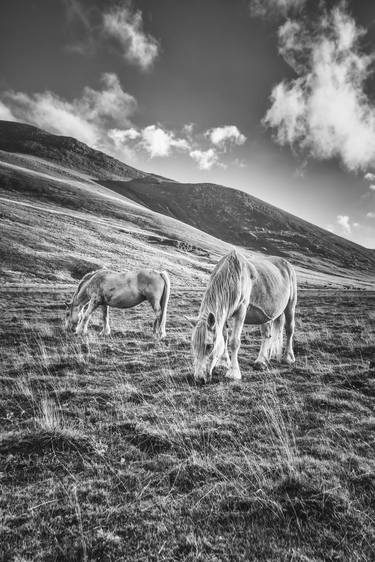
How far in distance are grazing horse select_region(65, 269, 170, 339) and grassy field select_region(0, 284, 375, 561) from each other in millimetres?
4125

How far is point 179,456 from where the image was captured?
12.6 feet

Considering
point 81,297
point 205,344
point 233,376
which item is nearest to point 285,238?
point 81,297

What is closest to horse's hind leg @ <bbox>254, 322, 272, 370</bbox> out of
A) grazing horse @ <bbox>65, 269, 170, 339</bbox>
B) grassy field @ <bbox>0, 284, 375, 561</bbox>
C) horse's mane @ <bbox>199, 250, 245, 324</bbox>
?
grassy field @ <bbox>0, 284, 375, 561</bbox>

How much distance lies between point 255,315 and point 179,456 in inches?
184

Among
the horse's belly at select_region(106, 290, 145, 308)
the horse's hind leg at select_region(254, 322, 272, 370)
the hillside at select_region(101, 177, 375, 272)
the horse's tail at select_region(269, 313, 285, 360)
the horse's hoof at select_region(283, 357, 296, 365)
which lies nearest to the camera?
the horse's hind leg at select_region(254, 322, 272, 370)

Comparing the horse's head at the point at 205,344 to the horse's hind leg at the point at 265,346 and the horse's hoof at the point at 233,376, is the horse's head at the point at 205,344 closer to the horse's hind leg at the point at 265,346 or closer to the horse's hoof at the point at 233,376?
the horse's hoof at the point at 233,376

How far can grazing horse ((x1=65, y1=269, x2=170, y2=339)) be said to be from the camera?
11.9 meters

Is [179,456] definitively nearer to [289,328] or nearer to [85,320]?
[289,328]

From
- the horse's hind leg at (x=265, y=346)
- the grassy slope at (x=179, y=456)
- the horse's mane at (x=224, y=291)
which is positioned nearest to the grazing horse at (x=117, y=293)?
the grassy slope at (x=179, y=456)

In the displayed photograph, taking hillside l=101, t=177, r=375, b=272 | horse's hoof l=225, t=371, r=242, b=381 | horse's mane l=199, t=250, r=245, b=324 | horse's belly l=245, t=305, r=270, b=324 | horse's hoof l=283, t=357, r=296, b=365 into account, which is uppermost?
hillside l=101, t=177, r=375, b=272

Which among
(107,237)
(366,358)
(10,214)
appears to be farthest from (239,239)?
(366,358)

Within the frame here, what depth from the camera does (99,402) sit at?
18.4ft

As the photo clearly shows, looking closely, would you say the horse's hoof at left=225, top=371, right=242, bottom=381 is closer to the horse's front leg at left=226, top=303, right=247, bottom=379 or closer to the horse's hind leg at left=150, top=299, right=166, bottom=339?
the horse's front leg at left=226, top=303, right=247, bottom=379

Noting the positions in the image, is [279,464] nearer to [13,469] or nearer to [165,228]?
[13,469]
